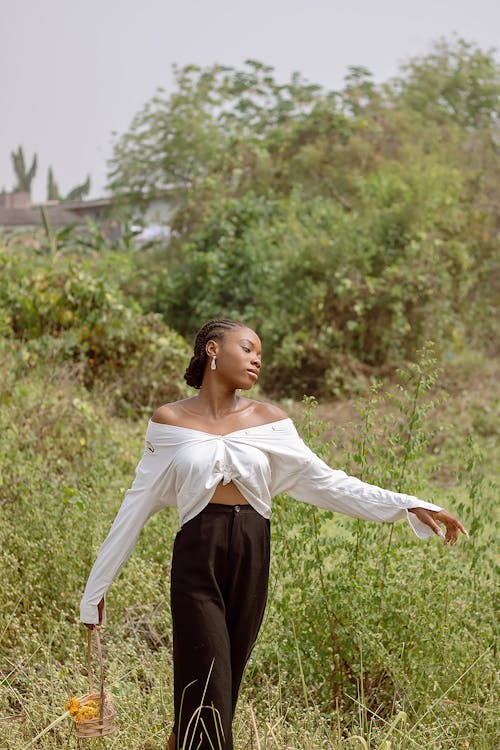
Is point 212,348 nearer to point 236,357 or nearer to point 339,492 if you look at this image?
point 236,357

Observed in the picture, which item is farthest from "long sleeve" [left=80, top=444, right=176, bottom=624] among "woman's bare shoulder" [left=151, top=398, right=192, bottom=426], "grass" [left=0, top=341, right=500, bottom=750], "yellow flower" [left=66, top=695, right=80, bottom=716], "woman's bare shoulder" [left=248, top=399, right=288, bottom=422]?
"grass" [left=0, top=341, right=500, bottom=750]

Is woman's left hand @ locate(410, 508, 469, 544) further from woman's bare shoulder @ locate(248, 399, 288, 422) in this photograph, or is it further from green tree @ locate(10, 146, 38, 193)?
green tree @ locate(10, 146, 38, 193)

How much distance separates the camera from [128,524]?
328 cm

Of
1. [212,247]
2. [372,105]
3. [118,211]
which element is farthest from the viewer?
[118,211]

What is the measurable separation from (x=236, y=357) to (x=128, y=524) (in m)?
0.64

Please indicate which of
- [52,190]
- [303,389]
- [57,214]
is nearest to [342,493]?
[303,389]

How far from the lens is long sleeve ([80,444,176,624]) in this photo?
3.27m

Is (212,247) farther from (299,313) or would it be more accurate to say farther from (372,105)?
(372,105)

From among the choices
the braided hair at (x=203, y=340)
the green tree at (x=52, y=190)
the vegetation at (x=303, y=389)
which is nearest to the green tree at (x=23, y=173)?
the green tree at (x=52, y=190)

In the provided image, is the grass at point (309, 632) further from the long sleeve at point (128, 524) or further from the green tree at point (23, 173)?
the green tree at point (23, 173)

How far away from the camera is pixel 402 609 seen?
3.98 meters

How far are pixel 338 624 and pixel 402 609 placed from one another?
26 centimetres

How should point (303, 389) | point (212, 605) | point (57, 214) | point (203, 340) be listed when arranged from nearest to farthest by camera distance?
point (212, 605) < point (203, 340) < point (303, 389) < point (57, 214)

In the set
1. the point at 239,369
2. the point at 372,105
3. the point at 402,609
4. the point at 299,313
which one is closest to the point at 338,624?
the point at 402,609
